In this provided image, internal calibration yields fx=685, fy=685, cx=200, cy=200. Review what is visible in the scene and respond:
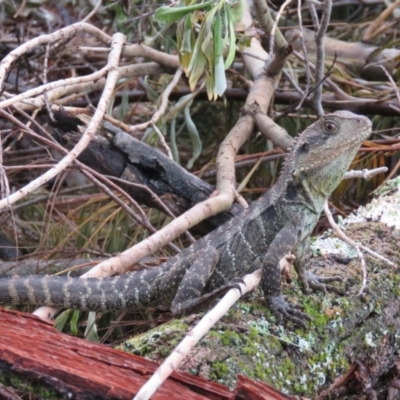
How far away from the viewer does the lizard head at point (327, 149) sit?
11.6 ft

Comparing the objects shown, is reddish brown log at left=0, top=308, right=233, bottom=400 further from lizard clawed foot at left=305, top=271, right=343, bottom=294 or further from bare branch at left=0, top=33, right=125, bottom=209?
lizard clawed foot at left=305, top=271, right=343, bottom=294

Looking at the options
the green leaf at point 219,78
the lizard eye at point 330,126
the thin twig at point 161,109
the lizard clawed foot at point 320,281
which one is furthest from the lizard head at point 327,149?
the thin twig at point 161,109

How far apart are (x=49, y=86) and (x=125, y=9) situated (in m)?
2.92

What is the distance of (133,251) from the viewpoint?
365 centimetres

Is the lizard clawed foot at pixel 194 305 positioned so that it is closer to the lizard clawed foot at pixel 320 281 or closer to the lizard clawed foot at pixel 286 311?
the lizard clawed foot at pixel 286 311

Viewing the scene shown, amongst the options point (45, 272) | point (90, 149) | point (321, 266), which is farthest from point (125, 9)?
point (321, 266)

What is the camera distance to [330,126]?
140 inches

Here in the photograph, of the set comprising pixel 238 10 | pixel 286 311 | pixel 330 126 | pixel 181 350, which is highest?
pixel 238 10

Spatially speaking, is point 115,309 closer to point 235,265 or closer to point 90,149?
point 235,265

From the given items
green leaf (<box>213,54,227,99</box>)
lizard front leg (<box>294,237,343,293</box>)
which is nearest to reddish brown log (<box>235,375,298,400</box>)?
lizard front leg (<box>294,237,343,293</box>)

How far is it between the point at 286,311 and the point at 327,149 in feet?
3.34

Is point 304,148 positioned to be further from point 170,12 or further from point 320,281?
point 170,12

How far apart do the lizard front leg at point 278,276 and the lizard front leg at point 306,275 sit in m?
0.06

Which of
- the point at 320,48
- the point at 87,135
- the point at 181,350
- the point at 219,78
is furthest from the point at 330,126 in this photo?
the point at 181,350
